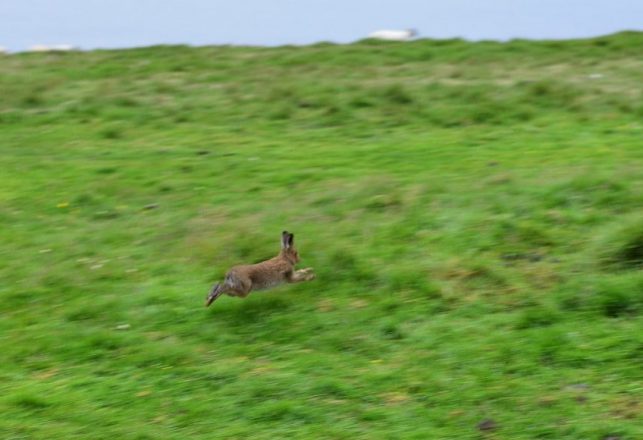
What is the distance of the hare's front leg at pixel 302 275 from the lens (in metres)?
8.90

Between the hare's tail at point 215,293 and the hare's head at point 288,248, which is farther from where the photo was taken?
the hare's head at point 288,248

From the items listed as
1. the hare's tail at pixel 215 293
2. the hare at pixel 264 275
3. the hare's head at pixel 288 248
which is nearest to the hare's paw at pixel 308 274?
the hare at pixel 264 275

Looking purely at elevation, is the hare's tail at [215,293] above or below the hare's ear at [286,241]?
below

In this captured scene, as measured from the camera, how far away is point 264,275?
8.65 meters

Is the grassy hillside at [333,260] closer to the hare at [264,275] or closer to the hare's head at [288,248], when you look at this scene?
the hare at [264,275]

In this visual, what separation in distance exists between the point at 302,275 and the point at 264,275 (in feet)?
1.50

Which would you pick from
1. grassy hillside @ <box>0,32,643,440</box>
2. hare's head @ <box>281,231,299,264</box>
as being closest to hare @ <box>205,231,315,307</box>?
hare's head @ <box>281,231,299,264</box>

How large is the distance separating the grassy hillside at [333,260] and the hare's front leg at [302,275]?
0.11 metres

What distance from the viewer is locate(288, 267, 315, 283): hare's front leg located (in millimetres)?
8903

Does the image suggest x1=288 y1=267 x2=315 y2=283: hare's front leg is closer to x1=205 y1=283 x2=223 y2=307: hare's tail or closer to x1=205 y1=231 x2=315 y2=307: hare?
x1=205 y1=231 x2=315 y2=307: hare

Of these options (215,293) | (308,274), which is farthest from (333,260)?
(215,293)

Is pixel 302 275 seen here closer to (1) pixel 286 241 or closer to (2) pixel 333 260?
(1) pixel 286 241

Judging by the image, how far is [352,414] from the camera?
719 cm

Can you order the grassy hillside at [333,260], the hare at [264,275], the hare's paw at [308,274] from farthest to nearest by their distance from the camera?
the hare's paw at [308,274] → the hare at [264,275] → the grassy hillside at [333,260]
